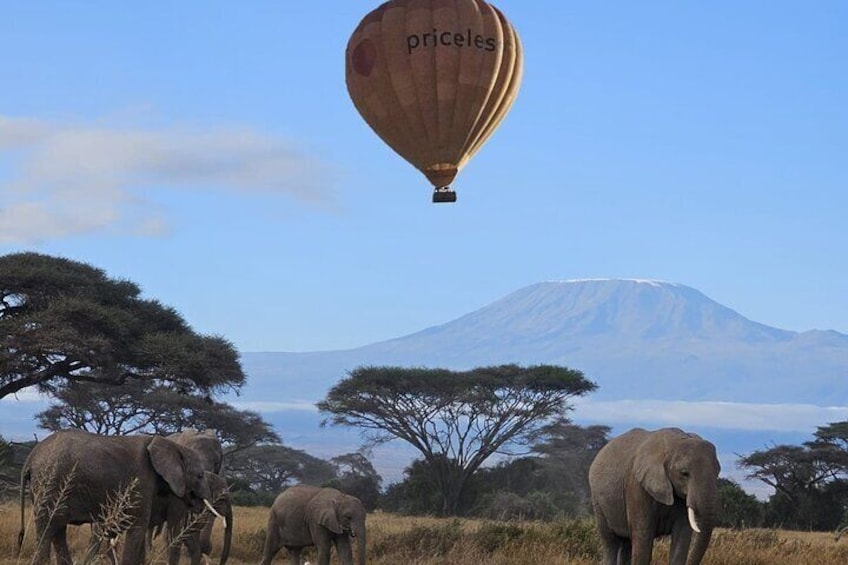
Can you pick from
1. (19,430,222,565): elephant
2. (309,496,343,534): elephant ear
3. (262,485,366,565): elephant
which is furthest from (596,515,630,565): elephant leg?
(19,430,222,565): elephant

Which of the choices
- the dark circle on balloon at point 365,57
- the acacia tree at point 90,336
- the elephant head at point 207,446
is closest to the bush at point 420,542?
the elephant head at point 207,446

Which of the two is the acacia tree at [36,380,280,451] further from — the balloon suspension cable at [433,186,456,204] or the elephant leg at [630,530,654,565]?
the elephant leg at [630,530,654,565]

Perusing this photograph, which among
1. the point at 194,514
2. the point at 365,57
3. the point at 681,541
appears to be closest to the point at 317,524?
the point at 194,514

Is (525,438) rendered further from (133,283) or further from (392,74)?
(392,74)

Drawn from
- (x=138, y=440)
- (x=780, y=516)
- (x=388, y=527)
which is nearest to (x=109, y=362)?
(x=388, y=527)

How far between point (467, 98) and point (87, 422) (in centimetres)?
2630

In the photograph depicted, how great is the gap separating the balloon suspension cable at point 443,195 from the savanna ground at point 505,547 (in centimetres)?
468

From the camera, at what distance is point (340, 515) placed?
16.1 m

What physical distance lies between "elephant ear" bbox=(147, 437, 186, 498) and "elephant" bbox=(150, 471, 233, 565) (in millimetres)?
284

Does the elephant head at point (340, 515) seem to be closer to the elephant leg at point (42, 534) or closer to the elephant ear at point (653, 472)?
the elephant leg at point (42, 534)

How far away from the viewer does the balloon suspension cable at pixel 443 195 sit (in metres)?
20.1

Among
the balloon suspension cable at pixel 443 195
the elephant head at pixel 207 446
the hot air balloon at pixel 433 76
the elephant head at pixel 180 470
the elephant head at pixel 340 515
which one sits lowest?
the elephant head at pixel 340 515

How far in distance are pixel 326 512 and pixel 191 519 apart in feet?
13.3

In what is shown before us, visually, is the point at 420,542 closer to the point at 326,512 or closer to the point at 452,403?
the point at 326,512
